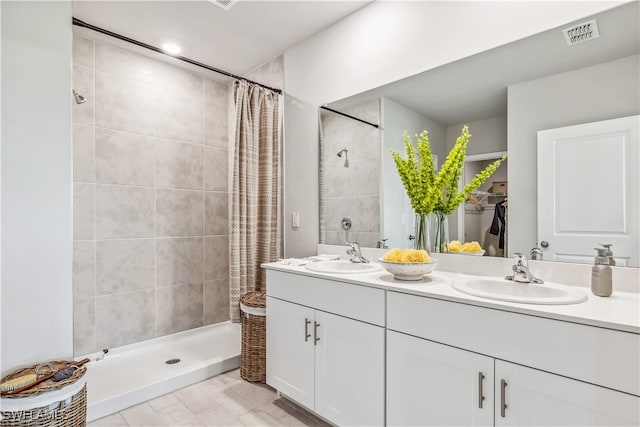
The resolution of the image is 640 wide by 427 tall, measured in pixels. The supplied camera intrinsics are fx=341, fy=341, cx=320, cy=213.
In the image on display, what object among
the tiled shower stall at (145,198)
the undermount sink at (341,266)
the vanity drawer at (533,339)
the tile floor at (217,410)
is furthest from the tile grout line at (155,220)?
the vanity drawer at (533,339)

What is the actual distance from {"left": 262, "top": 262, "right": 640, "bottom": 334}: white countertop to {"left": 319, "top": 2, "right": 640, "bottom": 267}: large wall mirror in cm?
27

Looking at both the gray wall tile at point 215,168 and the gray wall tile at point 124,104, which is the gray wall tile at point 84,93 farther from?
the gray wall tile at point 215,168

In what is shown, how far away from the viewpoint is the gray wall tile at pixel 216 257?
3.18 meters

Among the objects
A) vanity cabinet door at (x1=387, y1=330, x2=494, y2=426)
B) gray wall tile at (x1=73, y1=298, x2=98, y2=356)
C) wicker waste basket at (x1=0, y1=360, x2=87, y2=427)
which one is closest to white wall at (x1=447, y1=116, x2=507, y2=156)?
vanity cabinet door at (x1=387, y1=330, x2=494, y2=426)

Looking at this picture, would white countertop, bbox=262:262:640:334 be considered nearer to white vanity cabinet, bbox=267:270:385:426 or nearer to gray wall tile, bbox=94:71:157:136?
white vanity cabinet, bbox=267:270:385:426

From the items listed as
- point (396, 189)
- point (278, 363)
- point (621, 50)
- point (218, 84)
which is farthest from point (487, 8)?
point (218, 84)

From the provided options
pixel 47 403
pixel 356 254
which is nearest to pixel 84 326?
pixel 47 403

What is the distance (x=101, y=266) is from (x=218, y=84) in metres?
1.91

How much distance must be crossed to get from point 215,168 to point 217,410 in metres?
2.07

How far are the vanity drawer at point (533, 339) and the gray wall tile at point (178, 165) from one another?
2.34 meters

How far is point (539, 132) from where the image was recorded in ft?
5.00

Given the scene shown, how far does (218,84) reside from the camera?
329 centimetres

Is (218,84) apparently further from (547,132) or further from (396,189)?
(547,132)

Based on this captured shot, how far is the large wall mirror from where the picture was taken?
4.35 ft
